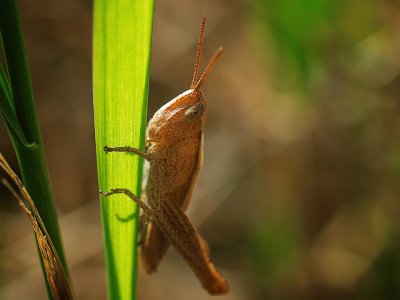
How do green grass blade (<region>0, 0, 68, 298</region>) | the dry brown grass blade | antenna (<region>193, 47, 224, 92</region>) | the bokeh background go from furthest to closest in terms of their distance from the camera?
1. the bokeh background
2. antenna (<region>193, 47, 224, 92</region>)
3. the dry brown grass blade
4. green grass blade (<region>0, 0, 68, 298</region>)

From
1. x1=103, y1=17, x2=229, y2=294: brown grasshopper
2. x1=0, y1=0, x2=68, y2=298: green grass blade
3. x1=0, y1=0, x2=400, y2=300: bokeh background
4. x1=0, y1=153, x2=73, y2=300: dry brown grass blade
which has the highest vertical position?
x1=0, y1=0, x2=400, y2=300: bokeh background

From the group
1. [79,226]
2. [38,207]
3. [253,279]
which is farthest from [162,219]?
[79,226]

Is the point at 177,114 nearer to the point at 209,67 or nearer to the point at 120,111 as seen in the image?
the point at 209,67

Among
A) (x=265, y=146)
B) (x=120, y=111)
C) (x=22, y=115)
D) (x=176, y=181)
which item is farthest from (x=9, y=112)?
(x=265, y=146)

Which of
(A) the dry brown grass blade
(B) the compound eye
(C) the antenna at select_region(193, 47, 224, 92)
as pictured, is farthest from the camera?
(B) the compound eye

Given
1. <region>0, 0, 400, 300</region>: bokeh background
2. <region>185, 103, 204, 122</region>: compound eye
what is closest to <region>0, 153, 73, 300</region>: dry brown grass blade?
<region>185, 103, 204, 122</region>: compound eye

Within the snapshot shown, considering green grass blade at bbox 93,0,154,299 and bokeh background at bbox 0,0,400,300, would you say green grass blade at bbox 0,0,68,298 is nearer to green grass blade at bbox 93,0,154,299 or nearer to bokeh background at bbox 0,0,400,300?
green grass blade at bbox 93,0,154,299

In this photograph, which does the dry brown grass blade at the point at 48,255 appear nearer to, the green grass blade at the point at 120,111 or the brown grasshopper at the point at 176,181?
the green grass blade at the point at 120,111
